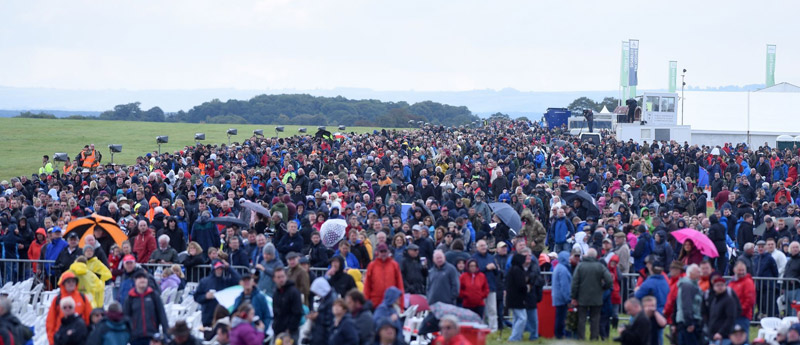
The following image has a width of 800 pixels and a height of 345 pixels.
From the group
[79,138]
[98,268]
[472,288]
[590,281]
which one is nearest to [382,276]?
[472,288]

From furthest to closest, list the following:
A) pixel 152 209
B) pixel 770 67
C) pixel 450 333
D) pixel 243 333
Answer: pixel 770 67 < pixel 152 209 < pixel 243 333 < pixel 450 333

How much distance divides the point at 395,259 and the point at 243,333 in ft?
12.2

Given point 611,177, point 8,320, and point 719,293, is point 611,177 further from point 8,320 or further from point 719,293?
point 8,320

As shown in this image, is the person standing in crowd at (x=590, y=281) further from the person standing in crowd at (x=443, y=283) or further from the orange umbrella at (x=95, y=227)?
the orange umbrella at (x=95, y=227)

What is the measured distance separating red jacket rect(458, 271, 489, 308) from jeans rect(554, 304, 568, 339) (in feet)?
3.79

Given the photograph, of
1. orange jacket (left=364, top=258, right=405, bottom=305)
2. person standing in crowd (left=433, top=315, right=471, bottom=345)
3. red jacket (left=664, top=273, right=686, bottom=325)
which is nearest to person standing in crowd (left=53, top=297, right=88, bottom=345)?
orange jacket (left=364, top=258, right=405, bottom=305)

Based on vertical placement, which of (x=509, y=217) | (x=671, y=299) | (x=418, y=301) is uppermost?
(x=509, y=217)

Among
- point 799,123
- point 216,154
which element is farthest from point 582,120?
point 216,154

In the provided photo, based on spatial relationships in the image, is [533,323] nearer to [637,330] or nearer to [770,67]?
[637,330]

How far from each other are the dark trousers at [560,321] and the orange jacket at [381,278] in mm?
2427

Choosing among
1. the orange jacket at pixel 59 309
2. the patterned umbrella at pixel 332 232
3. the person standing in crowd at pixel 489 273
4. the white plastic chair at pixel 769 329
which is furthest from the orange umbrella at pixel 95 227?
the white plastic chair at pixel 769 329

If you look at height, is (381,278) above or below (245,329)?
above

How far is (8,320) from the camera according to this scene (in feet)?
32.0

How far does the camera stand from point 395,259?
12945mm
